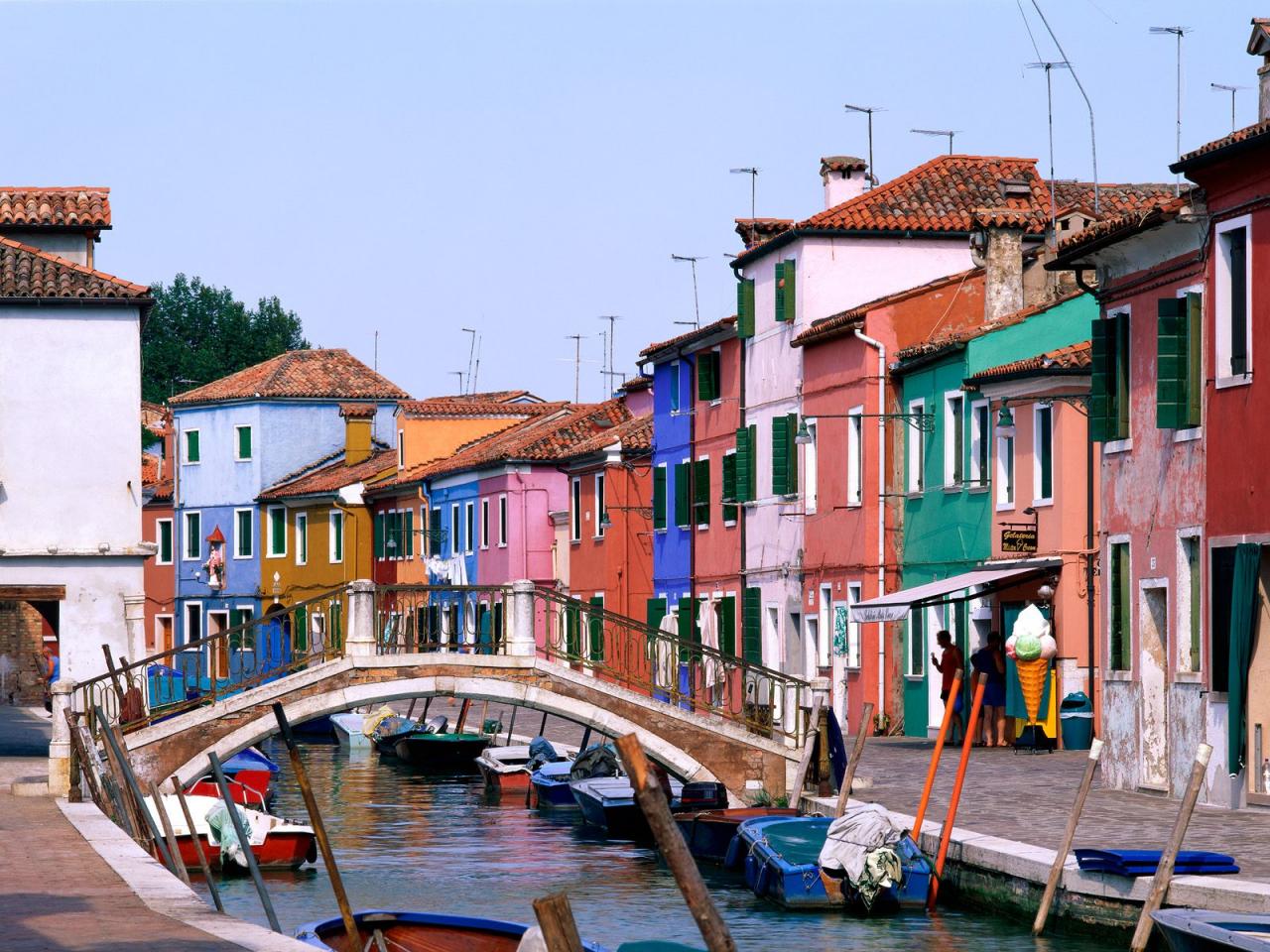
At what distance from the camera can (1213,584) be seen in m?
19.6

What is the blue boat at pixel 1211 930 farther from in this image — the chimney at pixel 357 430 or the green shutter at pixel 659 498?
the chimney at pixel 357 430

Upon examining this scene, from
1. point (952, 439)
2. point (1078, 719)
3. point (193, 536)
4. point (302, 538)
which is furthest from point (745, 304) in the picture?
point (193, 536)

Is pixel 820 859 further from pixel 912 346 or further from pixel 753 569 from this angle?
pixel 753 569

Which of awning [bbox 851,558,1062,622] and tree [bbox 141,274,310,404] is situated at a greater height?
tree [bbox 141,274,310,404]

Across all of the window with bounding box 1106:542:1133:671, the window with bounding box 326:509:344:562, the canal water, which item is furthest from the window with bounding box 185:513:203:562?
the window with bounding box 1106:542:1133:671

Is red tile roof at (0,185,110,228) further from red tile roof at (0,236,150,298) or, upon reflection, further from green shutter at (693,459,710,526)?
green shutter at (693,459,710,526)

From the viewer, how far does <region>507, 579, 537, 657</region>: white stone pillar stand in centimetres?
2517

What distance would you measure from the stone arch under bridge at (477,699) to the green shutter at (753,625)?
12324mm

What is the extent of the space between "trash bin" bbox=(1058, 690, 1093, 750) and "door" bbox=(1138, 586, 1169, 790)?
582 centimetres

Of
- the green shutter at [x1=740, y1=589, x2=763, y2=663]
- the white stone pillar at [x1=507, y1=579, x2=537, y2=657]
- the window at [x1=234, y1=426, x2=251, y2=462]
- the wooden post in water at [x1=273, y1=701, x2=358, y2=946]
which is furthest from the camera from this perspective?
the window at [x1=234, y1=426, x2=251, y2=462]

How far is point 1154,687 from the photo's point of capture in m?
21.2

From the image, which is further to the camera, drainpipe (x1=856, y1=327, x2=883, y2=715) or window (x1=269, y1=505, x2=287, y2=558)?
window (x1=269, y1=505, x2=287, y2=558)

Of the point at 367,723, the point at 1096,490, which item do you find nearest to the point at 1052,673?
the point at 1096,490

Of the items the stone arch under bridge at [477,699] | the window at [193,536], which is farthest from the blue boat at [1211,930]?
the window at [193,536]
